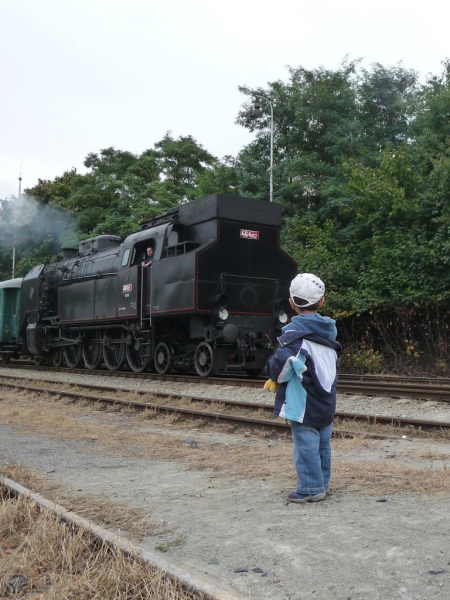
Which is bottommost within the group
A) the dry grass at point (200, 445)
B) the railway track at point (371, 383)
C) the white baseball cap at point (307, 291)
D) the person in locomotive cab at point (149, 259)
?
the dry grass at point (200, 445)

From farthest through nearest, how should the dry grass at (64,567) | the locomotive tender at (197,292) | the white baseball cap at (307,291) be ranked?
the locomotive tender at (197,292) < the white baseball cap at (307,291) < the dry grass at (64,567)

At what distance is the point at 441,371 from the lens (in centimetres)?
1455

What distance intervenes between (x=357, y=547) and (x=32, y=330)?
1862 cm

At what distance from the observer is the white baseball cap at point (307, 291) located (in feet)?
13.2

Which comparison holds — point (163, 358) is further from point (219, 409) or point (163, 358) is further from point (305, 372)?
point (305, 372)

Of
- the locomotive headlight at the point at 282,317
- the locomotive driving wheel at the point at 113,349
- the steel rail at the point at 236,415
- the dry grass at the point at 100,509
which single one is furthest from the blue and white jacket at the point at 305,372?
the locomotive driving wheel at the point at 113,349

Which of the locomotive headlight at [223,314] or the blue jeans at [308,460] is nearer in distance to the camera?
the blue jeans at [308,460]

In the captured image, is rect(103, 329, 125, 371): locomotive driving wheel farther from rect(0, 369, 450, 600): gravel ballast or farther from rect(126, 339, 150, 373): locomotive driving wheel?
rect(0, 369, 450, 600): gravel ballast

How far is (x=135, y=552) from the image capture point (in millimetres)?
2895

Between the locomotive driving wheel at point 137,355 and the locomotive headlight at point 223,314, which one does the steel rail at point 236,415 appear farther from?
the locomotive driving wheel at point 137,355

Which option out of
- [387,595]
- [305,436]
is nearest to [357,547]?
Answer: [387,595]

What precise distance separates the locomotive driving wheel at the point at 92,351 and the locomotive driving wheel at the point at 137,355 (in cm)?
164

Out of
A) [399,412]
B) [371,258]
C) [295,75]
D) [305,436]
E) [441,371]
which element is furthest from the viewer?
[295,75]

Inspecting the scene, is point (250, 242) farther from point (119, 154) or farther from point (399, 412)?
point (119, 154)
